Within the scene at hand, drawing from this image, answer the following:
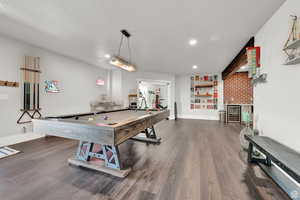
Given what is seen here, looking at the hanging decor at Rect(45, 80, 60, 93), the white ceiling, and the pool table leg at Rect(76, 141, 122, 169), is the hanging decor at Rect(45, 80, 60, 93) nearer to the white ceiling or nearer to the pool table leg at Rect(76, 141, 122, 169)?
the white ceiling

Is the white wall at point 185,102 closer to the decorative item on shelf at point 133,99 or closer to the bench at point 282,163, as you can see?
the decorative item on shelf at point 133,99

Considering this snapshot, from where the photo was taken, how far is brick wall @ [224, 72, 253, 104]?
20.2ft

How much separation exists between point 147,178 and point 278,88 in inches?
98.3

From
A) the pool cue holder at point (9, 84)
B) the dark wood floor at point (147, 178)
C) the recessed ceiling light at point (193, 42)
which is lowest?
the dark wood floor at point (147, 178)

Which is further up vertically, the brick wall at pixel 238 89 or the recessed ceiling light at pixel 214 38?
the recessed ceiling light at pixel 214 38

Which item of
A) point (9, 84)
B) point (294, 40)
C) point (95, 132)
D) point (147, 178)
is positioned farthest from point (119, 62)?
point (9, 84)

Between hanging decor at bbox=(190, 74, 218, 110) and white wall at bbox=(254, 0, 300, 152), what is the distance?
4.29 m

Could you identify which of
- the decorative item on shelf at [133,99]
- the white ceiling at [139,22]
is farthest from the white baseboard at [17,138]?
the decorative item on shelf at [133,99]

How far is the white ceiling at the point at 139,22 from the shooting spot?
1.88 metres

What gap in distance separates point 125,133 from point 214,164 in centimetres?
169

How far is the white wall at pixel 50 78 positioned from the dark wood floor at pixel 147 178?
132 centimetres

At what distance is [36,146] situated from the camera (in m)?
2.93

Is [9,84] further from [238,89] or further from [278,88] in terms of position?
[238,89]

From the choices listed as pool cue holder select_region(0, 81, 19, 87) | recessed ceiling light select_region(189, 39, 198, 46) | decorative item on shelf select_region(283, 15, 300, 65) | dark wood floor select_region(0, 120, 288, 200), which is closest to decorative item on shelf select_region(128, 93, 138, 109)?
dark wood floor select_region(0, 120, 288, 200)
